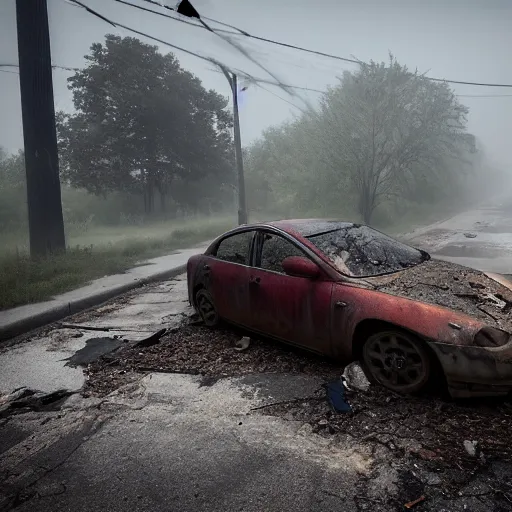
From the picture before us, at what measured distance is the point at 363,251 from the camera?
3.98 metres

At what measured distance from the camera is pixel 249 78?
17.2 m

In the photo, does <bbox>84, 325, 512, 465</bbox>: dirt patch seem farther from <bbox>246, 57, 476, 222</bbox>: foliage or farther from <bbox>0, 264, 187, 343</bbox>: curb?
<bbox>246, 57, 476, 222</bbox>: foliage

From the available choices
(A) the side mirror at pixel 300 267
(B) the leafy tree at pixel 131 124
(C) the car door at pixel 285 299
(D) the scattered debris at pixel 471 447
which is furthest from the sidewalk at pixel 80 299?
(B) the leafy tree at pixel 131 124

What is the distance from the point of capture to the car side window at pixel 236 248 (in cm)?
442

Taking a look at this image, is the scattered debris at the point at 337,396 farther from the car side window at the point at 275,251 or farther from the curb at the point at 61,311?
the curb at the point at 61,311

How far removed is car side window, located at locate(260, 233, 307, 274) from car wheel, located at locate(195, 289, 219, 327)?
107 centimetres

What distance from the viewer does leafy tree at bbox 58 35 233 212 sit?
2552 centimetres

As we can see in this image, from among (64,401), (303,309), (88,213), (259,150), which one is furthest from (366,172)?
(259,150)

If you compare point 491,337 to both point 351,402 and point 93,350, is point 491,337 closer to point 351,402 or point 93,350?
point 351,402

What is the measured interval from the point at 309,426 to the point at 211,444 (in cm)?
71

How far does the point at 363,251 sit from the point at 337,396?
1.49 m

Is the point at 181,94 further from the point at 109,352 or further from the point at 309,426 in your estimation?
the point at 309,426

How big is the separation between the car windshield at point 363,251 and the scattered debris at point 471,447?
152 centimetres

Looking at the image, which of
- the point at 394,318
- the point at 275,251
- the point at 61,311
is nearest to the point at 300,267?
the point at 275,251
